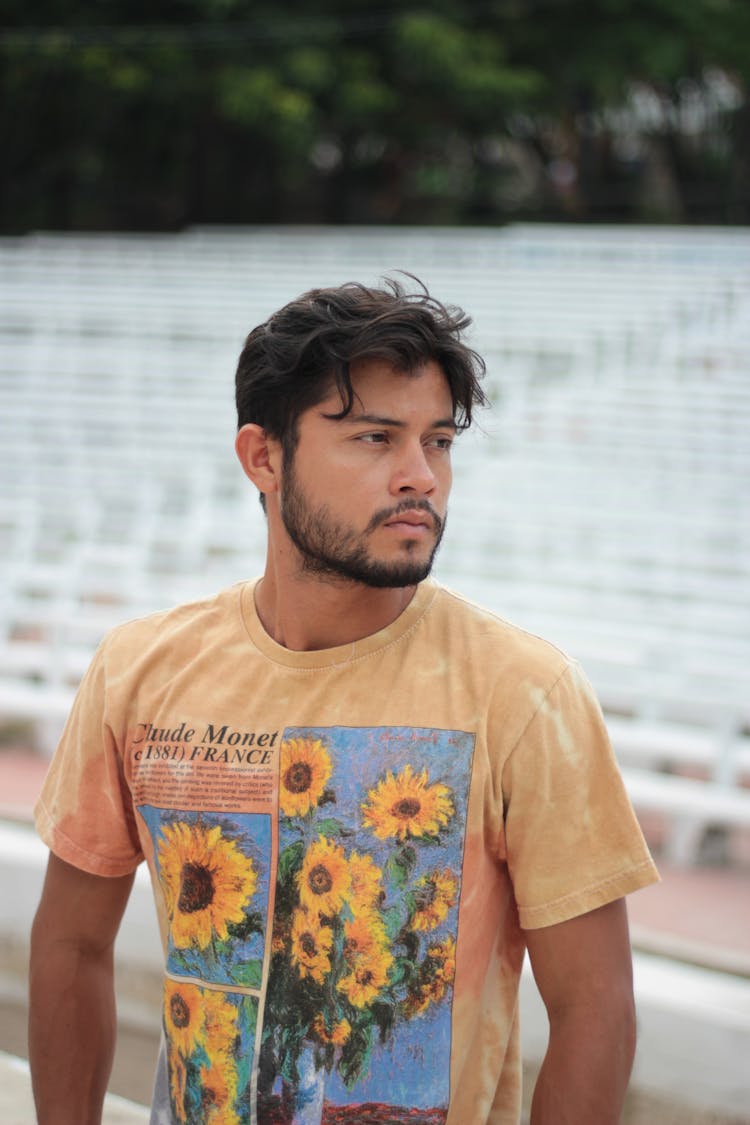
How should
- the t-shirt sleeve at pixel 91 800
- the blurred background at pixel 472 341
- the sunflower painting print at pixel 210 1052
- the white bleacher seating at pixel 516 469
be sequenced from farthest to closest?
the white bleacher seating at pixel 516 469 < the blurred background at pixel 472 341 < the t-shirt sleeve at pixel 91 800 < the sunflower painting print at pixel 210 1052

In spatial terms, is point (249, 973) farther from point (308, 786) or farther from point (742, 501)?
point (742, 501)

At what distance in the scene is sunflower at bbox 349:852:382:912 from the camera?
1.41 meters

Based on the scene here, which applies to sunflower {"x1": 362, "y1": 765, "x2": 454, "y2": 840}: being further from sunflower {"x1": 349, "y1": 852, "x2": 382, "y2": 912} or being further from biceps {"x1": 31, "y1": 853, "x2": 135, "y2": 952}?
biceps {"x1": 31, "y1": 853, "x2": 135, "y2": 952}

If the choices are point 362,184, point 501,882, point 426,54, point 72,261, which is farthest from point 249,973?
point 362,184

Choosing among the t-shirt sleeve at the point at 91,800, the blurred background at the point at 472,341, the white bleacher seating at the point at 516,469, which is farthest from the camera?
the white bleacher seating at the point at 516,469

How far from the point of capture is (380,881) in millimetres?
1414

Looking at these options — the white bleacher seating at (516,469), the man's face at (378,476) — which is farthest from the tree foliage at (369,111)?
the man's face at (378,476)

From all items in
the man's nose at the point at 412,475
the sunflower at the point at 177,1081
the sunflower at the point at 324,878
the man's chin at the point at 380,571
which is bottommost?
the sunflower at the point at 177,1081

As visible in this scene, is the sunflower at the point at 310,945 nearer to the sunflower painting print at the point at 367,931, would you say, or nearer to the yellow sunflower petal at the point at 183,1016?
the sunflower painting print at the point at 367,931

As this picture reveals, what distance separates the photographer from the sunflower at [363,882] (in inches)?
55.6

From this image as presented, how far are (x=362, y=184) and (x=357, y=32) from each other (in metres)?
2.97

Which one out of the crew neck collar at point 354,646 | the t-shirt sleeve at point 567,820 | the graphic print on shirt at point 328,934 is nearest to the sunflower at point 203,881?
the graphic print on shirt at point 328,934

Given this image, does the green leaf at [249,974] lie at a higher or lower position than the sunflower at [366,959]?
lower

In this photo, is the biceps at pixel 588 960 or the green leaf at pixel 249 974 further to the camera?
the green leaf at pixel 249 974
